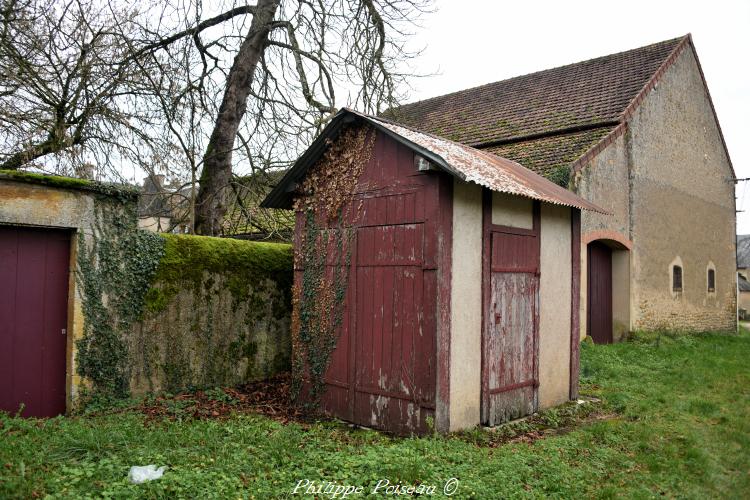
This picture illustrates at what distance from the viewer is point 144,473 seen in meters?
4.21

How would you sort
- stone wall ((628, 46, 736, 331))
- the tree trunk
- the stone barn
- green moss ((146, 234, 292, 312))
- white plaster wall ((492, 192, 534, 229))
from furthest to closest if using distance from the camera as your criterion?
1. stone wall ((628, 46, 736, 331))
2. the stone barn
3. the tree trunk
4. green moss ((146, 234, 292, 312))
5. white plaster wall ((492, 192, 534, 229))

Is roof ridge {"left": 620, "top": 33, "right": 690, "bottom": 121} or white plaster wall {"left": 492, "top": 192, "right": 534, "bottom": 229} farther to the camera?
roof ridge {"left": 620, "top": 33, "right": 690, "bottom": 121}

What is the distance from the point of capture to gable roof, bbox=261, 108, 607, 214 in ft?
20.2

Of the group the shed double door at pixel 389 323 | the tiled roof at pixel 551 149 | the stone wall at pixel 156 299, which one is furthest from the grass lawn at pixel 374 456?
the tiled roof at pixel 551 149

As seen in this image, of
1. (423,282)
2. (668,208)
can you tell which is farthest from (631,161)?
(423,282)

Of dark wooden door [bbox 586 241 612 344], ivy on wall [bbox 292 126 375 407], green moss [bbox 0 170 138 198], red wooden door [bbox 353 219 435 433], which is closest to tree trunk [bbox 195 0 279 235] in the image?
ivy on wall [bbox 292 126 375 407]

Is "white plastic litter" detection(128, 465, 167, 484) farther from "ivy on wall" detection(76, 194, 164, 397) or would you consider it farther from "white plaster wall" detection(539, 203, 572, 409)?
"white plaster wall" detection(539, 203, 572, 409)

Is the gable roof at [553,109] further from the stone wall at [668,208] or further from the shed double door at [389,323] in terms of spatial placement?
the shed double door at [389,323]

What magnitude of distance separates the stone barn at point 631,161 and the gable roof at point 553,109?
0.04m

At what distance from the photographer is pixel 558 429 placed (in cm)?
699

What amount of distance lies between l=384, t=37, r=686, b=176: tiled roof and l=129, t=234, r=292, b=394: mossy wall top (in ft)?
16.6

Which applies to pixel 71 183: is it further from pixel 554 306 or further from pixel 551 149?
pixel 551 149

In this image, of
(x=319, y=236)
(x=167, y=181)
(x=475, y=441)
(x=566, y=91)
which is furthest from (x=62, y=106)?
(x=566, y=91)

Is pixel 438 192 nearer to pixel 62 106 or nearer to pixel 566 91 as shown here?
pixel 62 106
